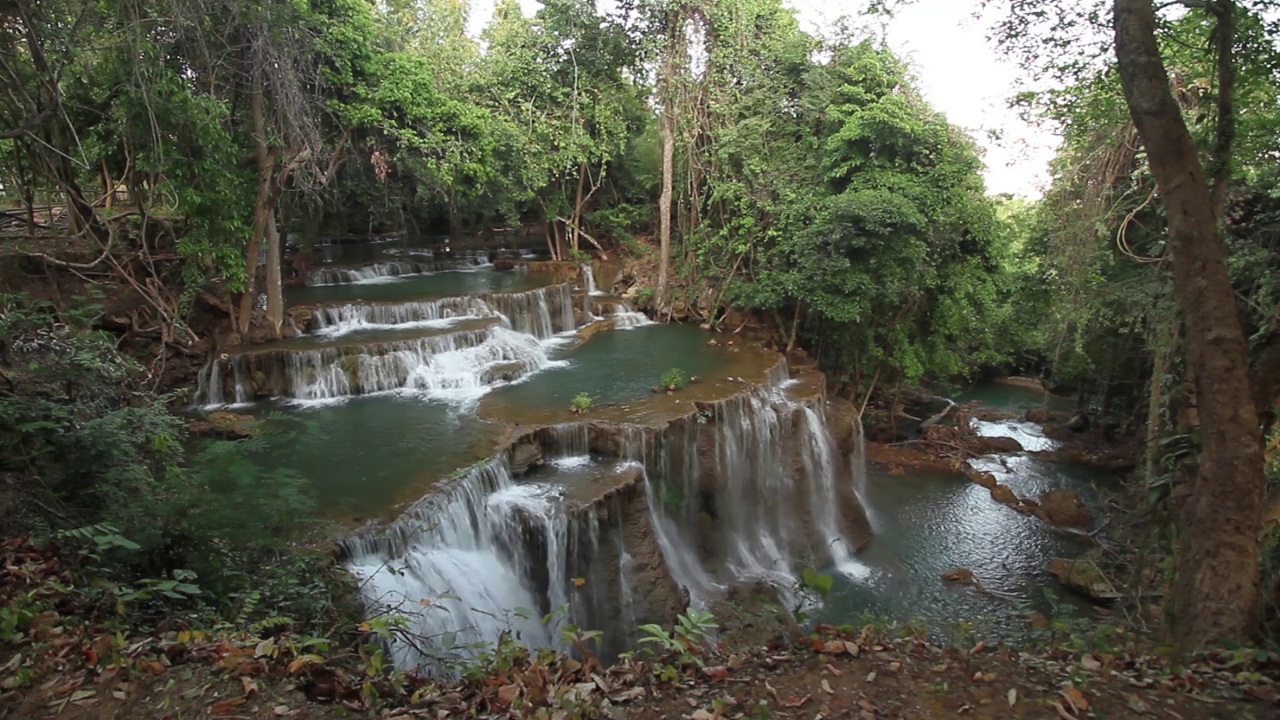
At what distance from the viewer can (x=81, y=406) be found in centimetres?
481

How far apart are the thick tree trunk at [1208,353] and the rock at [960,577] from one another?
19.4ft

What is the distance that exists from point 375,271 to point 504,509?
42.9ft

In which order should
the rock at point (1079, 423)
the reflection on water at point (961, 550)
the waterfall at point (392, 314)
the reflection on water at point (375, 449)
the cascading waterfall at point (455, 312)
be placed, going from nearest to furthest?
the reflection on water at point (375, 449), the reflection on water at point (961, 550), the waterfall at point (392, 314), the cascading waterfall at point (455, 312), the rock at point (1079, 423)

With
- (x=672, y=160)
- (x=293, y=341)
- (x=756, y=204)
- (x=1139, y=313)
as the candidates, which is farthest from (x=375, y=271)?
(x=1139, y=313)

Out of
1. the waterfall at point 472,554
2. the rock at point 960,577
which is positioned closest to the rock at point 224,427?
the waterfall at point 472,554

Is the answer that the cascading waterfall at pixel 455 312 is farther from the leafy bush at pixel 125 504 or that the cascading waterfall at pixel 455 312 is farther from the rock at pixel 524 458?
the leafy bush at pixel 125 504

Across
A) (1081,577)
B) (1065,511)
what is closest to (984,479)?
(1065,511)

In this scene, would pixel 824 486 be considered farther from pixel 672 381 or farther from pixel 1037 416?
pixel 1037 416

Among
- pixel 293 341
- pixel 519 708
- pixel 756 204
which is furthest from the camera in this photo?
pixel 756 204

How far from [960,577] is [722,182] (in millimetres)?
9829

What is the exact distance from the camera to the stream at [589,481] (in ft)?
23.6

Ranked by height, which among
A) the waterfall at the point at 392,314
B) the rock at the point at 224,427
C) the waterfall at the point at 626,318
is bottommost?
the rock at the point at 224,427

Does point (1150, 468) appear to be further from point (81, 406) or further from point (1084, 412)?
point (1084, 412)

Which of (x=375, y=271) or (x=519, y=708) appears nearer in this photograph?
(x=519, y=708)
